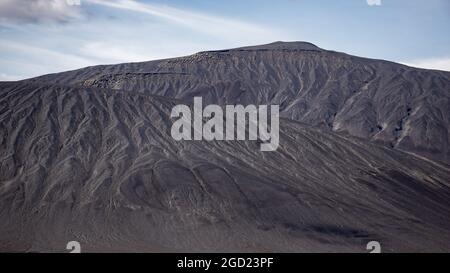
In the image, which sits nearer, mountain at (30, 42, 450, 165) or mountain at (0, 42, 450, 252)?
mountain at (0, 42, 450, 252)

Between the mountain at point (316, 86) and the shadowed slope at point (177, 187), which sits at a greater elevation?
the mountain at point (316, 86)

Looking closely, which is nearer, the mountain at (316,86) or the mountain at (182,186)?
the mountain at (182,186)

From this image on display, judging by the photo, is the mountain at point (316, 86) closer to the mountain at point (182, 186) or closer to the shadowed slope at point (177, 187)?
the mountain at point (182, 186)

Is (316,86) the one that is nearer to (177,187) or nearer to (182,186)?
(182,186)

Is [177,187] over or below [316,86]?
below

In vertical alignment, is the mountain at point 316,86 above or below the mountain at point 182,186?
above

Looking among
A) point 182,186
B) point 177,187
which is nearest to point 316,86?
point 182,186

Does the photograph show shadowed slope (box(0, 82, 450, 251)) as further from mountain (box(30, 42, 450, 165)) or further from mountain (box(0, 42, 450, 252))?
mountain (box(30, 42, 450, 165))

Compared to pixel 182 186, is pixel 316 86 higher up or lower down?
higher up

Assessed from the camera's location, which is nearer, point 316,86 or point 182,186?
point 182,186

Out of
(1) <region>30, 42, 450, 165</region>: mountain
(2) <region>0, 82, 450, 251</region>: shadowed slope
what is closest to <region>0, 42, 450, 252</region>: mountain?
(2) <region>0, 82, 450, 251</region>: shadowed slope

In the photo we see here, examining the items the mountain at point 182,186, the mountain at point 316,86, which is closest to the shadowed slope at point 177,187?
the mountain at point 182,186

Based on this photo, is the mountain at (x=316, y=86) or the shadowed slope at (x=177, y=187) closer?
the shadowed slope at (x=177, y=187)
